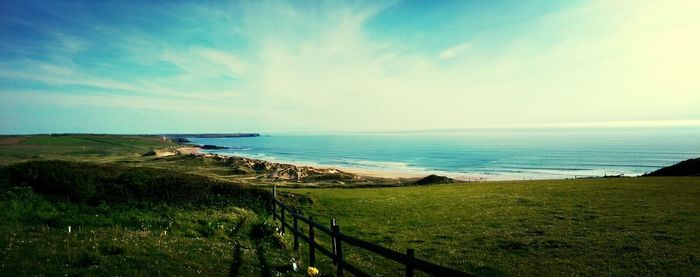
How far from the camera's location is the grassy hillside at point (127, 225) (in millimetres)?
12406

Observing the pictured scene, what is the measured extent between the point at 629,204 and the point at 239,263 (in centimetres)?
2929

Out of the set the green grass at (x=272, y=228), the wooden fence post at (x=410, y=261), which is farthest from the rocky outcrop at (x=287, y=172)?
the wooden fence post at (x=410, y=261)

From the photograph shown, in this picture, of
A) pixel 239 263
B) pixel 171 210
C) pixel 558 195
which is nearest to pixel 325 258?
pixel 239 263

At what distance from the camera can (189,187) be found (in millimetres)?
28312

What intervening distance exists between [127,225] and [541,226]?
24.3 meters

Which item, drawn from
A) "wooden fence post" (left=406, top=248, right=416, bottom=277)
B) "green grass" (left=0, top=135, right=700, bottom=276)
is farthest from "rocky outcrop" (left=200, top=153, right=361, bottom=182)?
"wooden fence post" (left=406, top=248, right=416, bottom=277)

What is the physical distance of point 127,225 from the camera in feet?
63.4

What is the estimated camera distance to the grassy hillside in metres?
12.4

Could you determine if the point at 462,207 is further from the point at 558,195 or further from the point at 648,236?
the point at 648,236

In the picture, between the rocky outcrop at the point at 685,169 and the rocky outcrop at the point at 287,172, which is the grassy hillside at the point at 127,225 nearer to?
the rocky outcrop at the point at 287,172

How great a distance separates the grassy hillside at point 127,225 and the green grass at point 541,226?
5877 millimetres

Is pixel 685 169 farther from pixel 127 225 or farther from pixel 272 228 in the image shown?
pixel 127 225

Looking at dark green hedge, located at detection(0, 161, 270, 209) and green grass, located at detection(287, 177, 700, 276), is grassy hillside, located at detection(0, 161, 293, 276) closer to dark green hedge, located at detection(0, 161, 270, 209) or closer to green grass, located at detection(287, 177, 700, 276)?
dark green hedge, located at detection(0, 161, 270, 209)

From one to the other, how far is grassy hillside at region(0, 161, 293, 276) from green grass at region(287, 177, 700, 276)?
5.88m
